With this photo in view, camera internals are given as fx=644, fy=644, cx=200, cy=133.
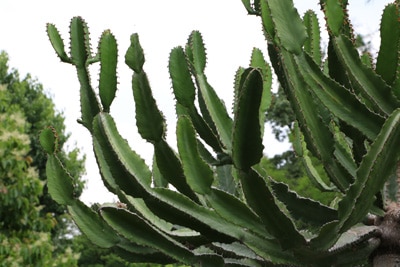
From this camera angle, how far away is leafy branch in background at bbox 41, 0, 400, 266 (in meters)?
2.10

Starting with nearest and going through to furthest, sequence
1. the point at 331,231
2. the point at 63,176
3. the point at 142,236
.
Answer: the point at 331,231 < the point at 142,236 < the point at 63,176

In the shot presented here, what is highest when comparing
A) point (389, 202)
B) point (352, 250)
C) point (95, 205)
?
Answer: point (95, 205)

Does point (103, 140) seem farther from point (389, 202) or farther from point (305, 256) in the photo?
point (389, 202)

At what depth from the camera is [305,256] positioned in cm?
228

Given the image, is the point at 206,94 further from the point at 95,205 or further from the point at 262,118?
the point at 95,205

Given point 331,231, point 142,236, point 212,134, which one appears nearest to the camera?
point 331,231

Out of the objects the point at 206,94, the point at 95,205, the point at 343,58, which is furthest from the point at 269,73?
the point at 95,205

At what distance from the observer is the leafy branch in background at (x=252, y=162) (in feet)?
6.90

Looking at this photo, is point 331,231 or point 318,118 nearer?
point 331,231

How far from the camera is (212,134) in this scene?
280 centimetres

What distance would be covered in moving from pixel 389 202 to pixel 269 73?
0.81m

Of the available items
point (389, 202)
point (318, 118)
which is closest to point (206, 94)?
point (318, 118)

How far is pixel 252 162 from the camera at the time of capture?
202cm

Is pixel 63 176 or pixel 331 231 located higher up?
pixel 63 176
